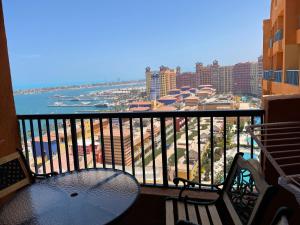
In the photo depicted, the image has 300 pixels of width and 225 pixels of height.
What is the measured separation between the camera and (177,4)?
17281 mm

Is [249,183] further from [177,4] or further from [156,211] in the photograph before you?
[177,4]

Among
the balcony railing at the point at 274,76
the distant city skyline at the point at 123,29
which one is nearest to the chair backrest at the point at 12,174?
the balcony railing at the point at 274,76

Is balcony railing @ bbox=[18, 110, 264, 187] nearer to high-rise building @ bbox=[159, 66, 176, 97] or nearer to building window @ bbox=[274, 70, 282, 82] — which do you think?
high-rise building @ bbox=[159, 66, 176, 97]

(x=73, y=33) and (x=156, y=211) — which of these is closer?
(x=156, y=211)

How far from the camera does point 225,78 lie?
620 cm

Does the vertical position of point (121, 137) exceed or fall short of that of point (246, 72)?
it falls short

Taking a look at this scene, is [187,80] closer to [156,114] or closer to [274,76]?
[156,114]

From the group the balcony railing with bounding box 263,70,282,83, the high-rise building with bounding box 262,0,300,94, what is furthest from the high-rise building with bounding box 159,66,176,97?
the balcony railing with bounding box 263,70,282,83

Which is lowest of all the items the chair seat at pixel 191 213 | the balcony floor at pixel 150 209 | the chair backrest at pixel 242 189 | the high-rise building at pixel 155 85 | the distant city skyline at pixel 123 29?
the balcony floor at pixel 150 209

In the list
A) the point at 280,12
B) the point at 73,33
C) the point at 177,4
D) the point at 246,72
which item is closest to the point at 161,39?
the point at 177,4

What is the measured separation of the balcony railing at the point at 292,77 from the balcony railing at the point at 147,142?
557 centimetres

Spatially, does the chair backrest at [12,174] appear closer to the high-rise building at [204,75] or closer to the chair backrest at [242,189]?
the chair backrest at [242,189]

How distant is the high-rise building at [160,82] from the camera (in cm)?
535

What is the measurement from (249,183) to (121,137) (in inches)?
68.1
